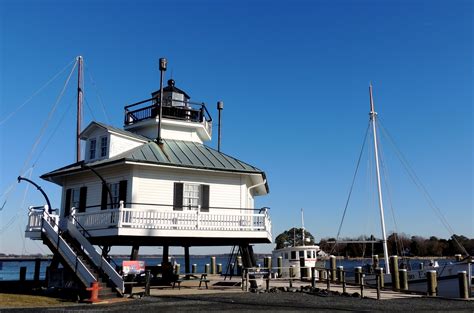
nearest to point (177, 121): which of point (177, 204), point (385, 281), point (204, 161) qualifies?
point (204, 161)

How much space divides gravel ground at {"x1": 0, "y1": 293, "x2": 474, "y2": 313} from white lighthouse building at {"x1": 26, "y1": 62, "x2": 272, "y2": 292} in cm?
304

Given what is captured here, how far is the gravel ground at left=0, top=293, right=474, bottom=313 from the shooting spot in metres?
16.0

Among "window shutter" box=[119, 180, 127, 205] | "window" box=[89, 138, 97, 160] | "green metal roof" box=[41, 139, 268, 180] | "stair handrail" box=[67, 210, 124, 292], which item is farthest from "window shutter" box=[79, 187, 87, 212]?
"window shutter" box=[119, 180, 127, 205]

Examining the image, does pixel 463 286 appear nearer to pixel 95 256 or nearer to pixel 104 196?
pixel 95 256

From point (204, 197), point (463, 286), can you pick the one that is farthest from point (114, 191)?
point (463, 286)

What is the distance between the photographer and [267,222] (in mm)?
24250

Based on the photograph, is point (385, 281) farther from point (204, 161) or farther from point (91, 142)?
point (91, 142)

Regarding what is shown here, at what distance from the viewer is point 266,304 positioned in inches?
691

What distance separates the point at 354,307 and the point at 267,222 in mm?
7577

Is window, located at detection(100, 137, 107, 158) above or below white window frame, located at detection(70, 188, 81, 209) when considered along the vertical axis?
above

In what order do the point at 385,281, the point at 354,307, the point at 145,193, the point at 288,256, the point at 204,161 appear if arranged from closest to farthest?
the point at 354,307
the point at 145,193
the point at 204,161
the point at 385,281
the point at 288,256

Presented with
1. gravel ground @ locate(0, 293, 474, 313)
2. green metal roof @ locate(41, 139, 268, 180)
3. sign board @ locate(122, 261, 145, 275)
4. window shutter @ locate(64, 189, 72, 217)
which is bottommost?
gravel ground @ locate(0, 293, 474, 313)

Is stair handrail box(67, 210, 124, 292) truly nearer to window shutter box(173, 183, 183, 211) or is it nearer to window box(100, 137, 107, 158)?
window box(100, 137, 107, 158)

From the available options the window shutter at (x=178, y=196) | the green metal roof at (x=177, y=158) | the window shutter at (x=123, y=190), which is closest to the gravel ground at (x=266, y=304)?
the window shutter at (x=178, y=196)
